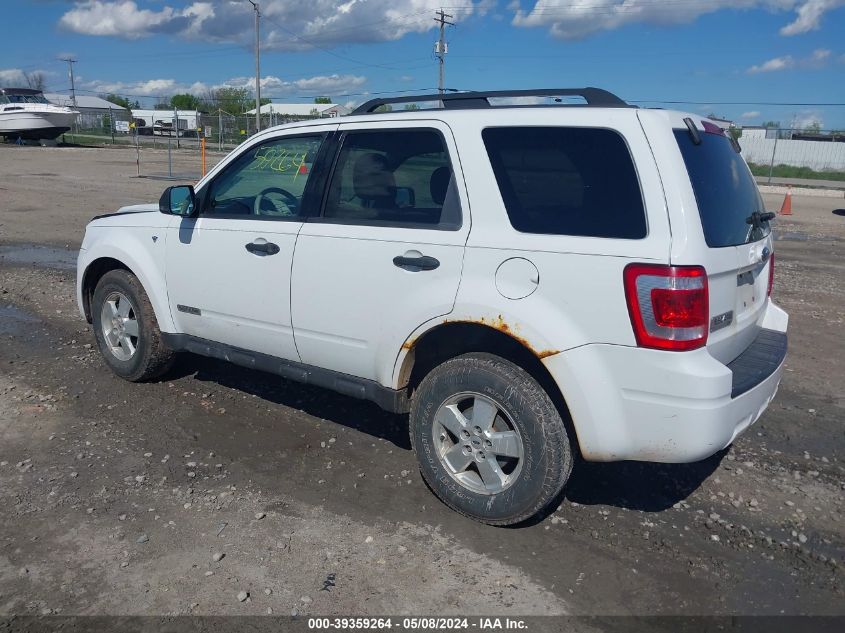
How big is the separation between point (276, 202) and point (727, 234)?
8.77 feet

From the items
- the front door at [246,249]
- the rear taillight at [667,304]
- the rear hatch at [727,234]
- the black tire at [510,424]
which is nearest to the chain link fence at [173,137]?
the front door at [246,249]

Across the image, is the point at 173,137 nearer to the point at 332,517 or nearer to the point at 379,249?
the point at 379,249

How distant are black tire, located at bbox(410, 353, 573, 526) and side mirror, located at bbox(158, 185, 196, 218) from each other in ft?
6.99

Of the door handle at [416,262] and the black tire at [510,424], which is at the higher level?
the door handle at [416,262]

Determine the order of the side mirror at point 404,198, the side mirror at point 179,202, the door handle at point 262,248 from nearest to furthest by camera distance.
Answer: the side mirror at point 404,198 → the door handle at point 262,248 → the side mirror at point 179,202

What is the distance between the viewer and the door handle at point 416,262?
12.4ft

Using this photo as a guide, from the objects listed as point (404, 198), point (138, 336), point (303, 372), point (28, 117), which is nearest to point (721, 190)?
point (404, 198)

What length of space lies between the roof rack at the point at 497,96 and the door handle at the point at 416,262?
0.84 metres

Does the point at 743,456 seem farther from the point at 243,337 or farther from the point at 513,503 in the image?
the point at 243,337

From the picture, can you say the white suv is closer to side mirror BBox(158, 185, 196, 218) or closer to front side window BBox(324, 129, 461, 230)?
front side window BBox(324, 129, 461, 230)

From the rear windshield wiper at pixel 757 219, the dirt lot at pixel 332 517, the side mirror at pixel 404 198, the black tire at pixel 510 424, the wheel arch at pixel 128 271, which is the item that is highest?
the side mirror at pixel 404 198

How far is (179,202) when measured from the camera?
511 cm

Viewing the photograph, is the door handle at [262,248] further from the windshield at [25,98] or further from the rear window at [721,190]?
the windshield at [25,98]

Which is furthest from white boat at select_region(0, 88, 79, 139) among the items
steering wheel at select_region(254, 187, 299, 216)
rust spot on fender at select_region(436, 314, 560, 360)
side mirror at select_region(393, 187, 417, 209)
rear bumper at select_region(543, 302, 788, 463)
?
rear bumper at select_region(543, 302, 788, 463)
